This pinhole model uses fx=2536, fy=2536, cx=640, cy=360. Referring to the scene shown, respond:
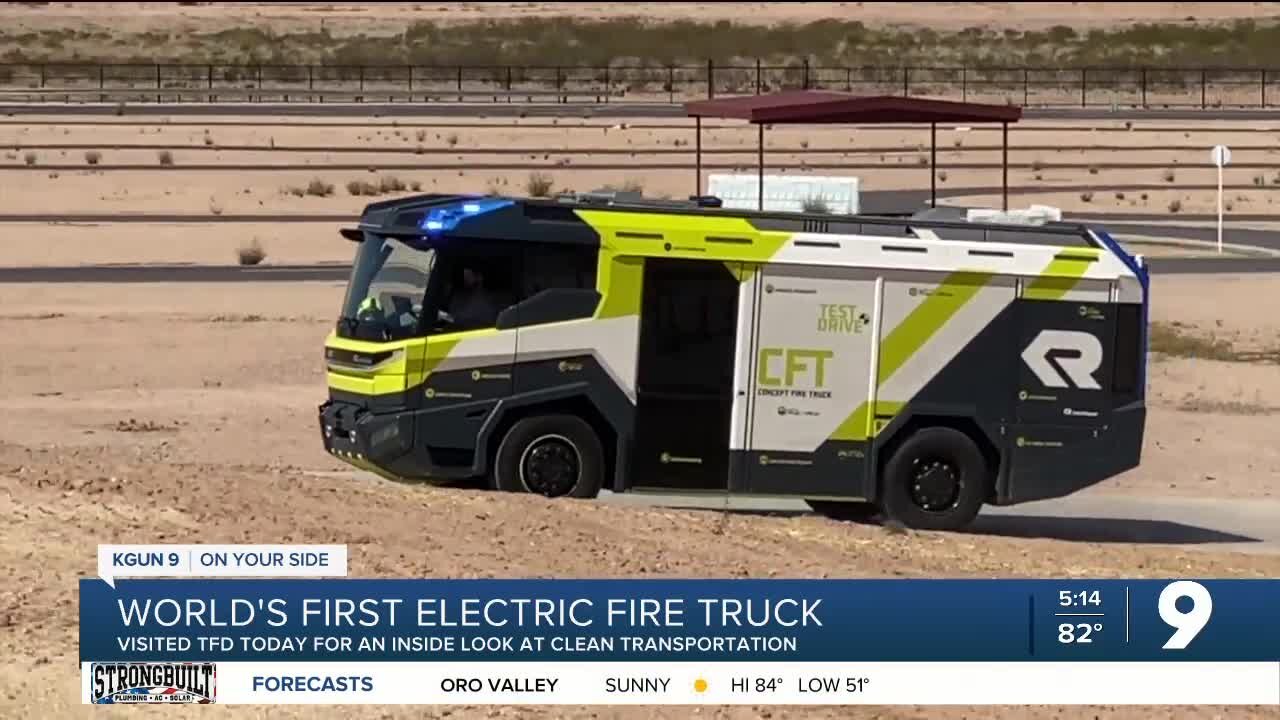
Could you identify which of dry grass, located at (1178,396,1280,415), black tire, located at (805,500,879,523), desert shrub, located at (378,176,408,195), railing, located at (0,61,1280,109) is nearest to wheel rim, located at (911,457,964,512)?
black tire, located at (805,500,879,523)

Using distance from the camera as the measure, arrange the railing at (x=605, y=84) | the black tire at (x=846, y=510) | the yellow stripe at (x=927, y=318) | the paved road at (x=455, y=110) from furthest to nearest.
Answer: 1. the railing at (x=605, y=84)
2. the paved road at (x=455, y=110)
3. the black tire at (x=846, y=510)
4. the yellow stripe at (x=927, y=318)

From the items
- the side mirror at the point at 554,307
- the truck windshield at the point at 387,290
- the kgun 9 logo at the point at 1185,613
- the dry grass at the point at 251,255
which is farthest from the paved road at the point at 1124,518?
the dry grass at the point at 251,255

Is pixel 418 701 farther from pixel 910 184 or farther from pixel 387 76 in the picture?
pixel 387 76

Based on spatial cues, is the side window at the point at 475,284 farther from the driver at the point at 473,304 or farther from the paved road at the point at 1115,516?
the paved road at the point at 1115,516

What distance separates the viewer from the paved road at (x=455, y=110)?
9362 centimetres

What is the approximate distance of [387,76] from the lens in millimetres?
123938

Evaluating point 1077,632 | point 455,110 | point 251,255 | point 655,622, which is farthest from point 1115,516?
point 455,110

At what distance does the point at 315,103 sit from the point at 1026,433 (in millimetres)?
83102

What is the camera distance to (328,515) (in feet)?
55.7

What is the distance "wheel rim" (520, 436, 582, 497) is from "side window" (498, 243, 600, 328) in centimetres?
101

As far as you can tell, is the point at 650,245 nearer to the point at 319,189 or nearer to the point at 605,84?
the point at 319,189

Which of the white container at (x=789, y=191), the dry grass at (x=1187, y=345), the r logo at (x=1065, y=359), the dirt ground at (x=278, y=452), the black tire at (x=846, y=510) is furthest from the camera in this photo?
the dry grass at (x=1187, y=345)

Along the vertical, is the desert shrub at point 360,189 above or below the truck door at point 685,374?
above

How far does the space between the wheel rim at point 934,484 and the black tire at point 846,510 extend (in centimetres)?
65
